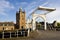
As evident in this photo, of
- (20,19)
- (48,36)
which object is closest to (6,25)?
(20,19)

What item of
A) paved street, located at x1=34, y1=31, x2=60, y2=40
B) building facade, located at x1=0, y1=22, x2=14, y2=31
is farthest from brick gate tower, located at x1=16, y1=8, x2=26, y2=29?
paved street, located at x1=34, y1=31, x2=60, y2=40

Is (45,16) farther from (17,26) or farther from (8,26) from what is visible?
(17,26)

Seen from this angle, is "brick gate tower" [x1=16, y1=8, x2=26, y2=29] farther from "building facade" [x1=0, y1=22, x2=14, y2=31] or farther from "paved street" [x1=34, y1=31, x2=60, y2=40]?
"paved street" [x1=34, y1=31, x2=60, y2=40]

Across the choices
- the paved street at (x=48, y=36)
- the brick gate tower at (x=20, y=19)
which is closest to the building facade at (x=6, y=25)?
the brick gate tower at (x=20, y=19)

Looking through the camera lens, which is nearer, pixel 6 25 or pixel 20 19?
pixel 6 25

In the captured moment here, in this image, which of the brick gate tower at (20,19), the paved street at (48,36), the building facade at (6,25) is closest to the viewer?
the paved street at (48,36)

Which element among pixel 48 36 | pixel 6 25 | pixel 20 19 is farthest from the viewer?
pixel 20 19

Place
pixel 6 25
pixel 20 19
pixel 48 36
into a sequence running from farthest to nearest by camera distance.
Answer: pixel 20 19 < pixel 6 25 < pixel 48 36

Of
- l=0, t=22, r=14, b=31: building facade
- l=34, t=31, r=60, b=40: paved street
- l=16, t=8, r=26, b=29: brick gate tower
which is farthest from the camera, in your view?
l=16, t=8, r=26, b=29: brick gate tower

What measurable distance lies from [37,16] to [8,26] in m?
48.5

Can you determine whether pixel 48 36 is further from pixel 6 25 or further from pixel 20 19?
pixel 20 19

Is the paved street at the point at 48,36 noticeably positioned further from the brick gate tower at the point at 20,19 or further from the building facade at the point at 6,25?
the brick gate tower at the point at 20,19

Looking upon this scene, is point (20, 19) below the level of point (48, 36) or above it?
above

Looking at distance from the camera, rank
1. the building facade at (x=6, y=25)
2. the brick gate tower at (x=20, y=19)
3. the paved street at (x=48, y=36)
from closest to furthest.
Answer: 1. the paved street at (x=48, y=36)
2. the building facade at (x=6, y=25)
3. the brick gate tower at (x=20, y=19)
